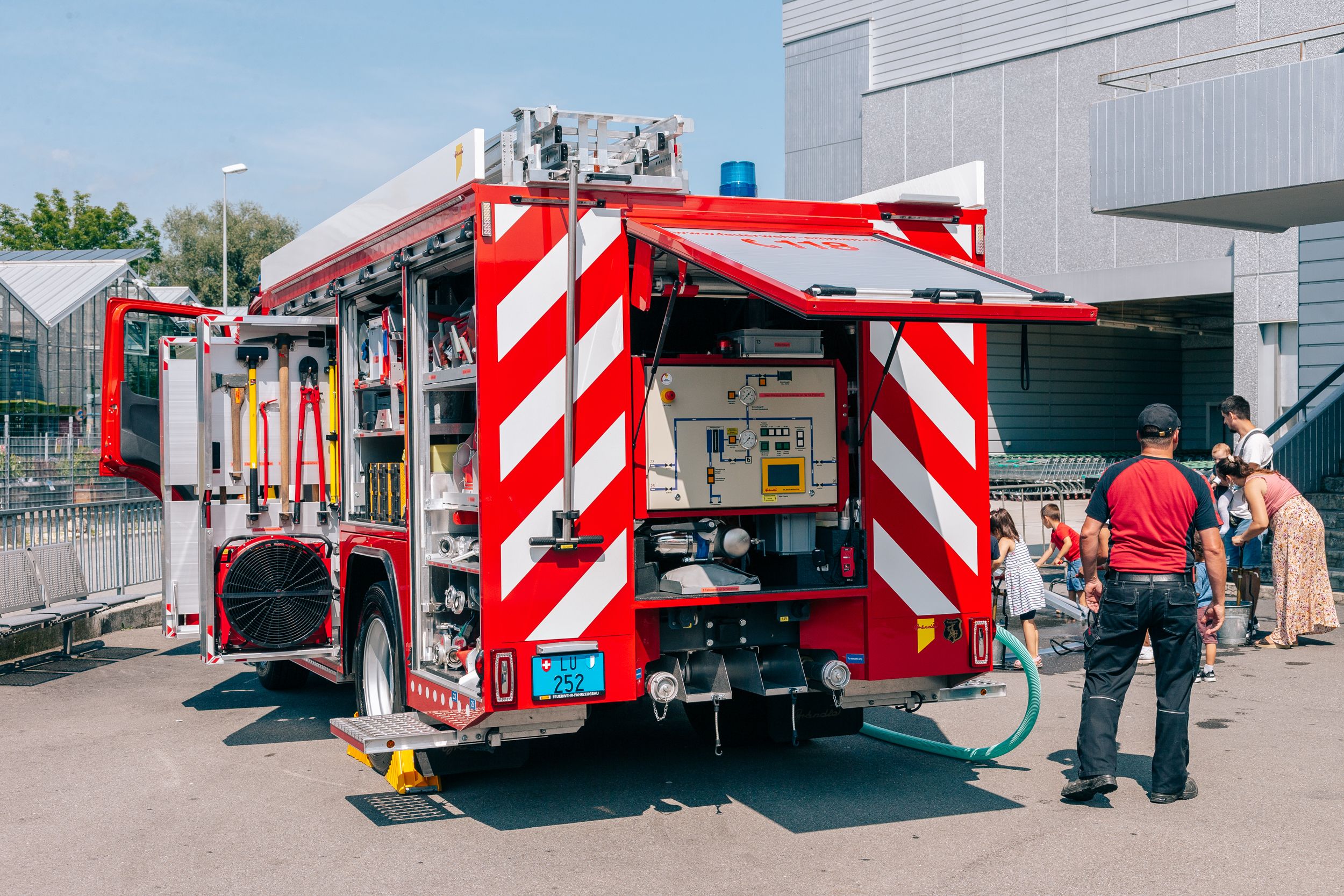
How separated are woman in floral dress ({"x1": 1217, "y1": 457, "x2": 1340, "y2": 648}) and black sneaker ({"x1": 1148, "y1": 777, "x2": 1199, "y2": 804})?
478 centimetres

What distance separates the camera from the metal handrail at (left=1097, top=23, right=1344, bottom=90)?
1305 cm

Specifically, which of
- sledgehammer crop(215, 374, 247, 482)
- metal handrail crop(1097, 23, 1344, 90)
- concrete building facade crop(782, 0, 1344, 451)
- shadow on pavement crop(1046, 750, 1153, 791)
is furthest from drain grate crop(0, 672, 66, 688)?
concrete building facade crop(782, 0, 1344, 451)

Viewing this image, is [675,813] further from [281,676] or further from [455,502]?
[281,676]

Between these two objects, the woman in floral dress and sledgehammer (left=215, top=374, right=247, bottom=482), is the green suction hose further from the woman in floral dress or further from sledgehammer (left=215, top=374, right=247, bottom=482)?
the woman in floral dress

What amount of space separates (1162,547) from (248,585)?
5.26 meters

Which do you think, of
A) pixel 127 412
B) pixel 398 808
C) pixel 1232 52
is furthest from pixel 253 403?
pixel 1232 52

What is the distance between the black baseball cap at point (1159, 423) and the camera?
252 inches

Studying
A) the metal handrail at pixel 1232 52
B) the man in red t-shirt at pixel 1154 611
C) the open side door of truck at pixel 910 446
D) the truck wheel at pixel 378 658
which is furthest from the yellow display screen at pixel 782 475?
the metal handrail at pixel 1232 52

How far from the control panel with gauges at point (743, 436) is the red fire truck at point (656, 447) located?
0.5 inches

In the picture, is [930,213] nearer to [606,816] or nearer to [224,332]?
[606,816]

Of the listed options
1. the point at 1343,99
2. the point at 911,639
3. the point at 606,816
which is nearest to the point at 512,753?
the point at 606,816

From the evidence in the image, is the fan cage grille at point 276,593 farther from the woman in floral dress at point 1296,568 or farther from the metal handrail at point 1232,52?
the metal handrail at point 1232,52

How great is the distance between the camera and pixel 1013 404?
35.3m

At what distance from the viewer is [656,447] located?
596cm
